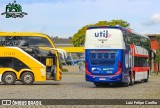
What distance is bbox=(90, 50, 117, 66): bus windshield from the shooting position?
2936 cm

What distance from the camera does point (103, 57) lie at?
1163 inches

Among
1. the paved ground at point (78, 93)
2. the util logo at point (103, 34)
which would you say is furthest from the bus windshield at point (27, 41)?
the paved ground at point (78, 93)

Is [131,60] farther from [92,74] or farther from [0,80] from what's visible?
[0,80]

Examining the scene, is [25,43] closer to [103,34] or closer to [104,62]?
[103,34]

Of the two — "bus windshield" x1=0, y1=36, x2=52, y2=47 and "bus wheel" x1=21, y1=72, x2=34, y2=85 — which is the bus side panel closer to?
"bus windshield" x1=0, y1=36, x2=52, y2=47

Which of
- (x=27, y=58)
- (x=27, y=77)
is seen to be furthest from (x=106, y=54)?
(x=27, y=77)

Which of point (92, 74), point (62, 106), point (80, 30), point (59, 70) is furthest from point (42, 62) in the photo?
point (80, 30)

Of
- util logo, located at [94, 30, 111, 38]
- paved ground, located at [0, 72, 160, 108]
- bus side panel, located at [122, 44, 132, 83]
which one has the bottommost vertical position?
paved ground, located at [0, 72, 160, 108]

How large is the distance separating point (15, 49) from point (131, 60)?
7686mm

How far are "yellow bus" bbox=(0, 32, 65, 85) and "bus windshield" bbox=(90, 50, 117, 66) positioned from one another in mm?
4314

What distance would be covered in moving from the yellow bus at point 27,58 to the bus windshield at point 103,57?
14.2 feet

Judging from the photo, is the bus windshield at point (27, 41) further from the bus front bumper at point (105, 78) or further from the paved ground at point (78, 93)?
the paved ground at point (78, 93)

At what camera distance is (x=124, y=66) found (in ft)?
98.0

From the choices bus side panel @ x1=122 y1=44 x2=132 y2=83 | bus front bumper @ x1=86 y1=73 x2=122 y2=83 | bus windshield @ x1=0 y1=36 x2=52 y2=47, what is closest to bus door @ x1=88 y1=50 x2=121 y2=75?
bus front bumper @ x1=86 y1=73 x2=122 y2=83
